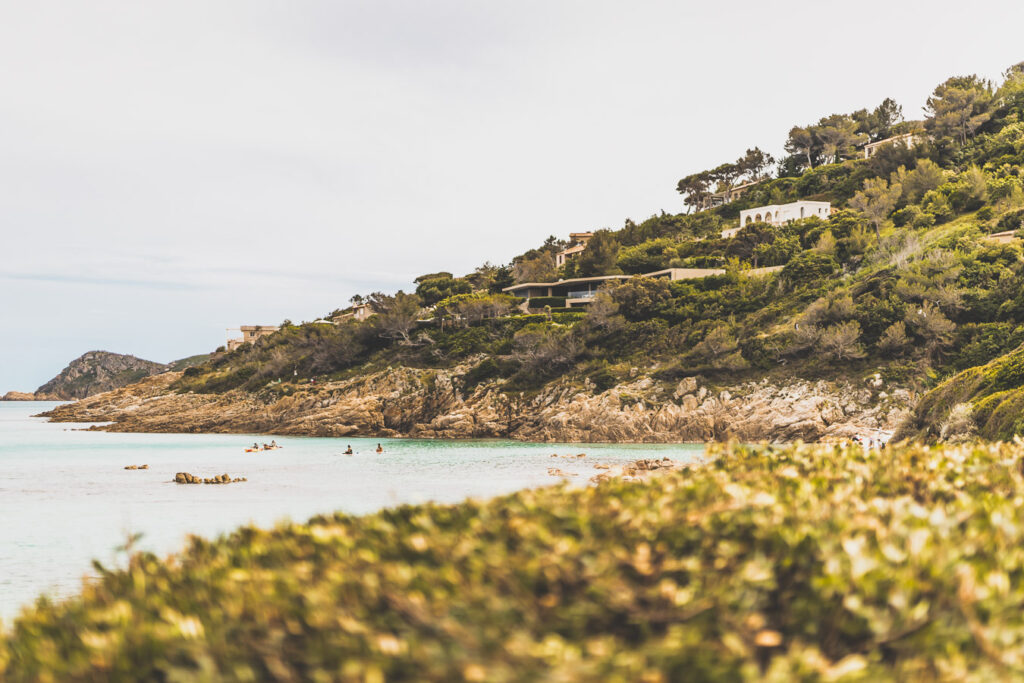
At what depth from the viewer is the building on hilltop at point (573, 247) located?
99812mm

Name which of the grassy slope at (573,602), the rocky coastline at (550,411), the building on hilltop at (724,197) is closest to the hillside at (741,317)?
the rocky coastline at (550,411)

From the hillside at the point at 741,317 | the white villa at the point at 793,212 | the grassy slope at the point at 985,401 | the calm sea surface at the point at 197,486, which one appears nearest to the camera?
the calm sea surface at the point at 197,486

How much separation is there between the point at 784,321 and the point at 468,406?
82.9ft

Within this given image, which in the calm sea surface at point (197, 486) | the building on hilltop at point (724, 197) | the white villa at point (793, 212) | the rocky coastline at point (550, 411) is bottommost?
the calm sea surface at point (197, 486)

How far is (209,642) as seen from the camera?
3707mm

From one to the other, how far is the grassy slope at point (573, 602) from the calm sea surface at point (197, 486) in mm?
1024

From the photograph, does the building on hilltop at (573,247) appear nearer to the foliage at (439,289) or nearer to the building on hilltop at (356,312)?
the foliage at (439,289)

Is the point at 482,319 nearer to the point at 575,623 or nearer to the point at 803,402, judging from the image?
the point at 803,402

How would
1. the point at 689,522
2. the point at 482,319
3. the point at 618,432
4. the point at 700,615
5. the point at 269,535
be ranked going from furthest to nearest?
1. the point at 482,319
2. the point at 618,432
3. the point at 269,535
4. the point at 689,522
5. the point at 700,615

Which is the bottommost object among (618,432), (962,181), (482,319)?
(618,432)

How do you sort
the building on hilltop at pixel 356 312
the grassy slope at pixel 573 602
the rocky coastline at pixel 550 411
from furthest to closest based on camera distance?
the building on hilltop at pixel 356 312 → the rocky coastline at pixel 550 411 → the grassy slope at pixel 573 602

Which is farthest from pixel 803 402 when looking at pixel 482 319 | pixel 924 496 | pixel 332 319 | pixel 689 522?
pixel 332 319

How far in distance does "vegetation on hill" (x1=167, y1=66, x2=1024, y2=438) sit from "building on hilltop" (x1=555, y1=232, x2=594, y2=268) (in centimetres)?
422

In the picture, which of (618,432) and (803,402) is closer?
(803,402)
